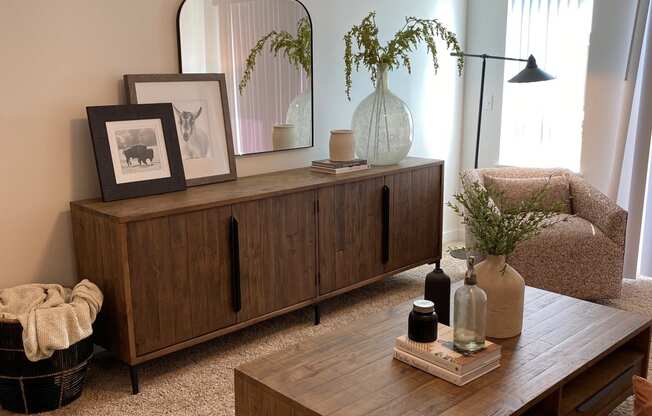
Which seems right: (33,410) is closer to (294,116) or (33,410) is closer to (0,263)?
(0,263)

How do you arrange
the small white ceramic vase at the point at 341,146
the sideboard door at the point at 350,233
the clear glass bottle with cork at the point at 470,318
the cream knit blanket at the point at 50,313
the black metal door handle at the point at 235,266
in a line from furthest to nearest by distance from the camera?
the small white ceramic vase at the point at 341,146, the sideboard door at the point at 350,233, the black metal door handle at the point at 235,266, the cream knit blanket at the point at 50,313, the clear glass bottle with cork at the point at 470,318

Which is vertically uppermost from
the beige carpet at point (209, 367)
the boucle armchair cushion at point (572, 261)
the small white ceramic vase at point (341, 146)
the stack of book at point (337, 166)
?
the small white ceramic vase at point (341, 146)

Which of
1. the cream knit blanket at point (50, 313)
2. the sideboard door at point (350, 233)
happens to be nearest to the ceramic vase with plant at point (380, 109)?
the sideboard door at point (350, 233)

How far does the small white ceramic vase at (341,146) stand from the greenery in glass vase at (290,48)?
1.38 feet

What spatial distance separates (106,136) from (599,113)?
3.01 meters

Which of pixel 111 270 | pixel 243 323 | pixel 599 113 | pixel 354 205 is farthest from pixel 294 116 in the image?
pixel 599 113

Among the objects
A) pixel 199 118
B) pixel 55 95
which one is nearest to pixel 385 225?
pixel 199 118

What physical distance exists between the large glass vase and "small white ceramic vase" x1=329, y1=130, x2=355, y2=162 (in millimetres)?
184

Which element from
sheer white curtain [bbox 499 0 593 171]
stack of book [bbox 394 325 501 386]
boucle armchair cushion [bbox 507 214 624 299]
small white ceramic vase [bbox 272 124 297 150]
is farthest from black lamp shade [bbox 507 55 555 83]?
stack of book [bbox 394 325 501 386]

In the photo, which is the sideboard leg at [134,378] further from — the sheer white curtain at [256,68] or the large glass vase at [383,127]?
the large glass vase at [383,127]

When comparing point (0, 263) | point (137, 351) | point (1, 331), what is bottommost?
point (137, 351)

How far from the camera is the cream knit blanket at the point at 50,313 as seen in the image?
2293 mm

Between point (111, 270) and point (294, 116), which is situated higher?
point (294, 116)

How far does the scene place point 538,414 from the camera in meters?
1.99
